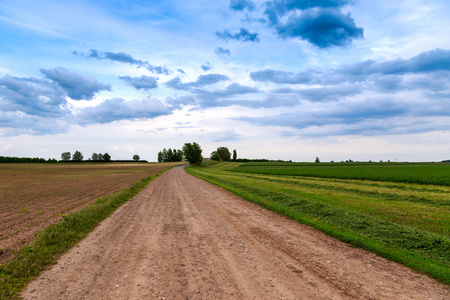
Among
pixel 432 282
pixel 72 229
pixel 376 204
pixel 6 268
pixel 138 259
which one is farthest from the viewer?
pixel 376 204

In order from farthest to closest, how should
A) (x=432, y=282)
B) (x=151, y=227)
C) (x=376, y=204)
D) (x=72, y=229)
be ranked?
(x=376, y=204), (x=151, y=227), (x=72, y=229), (x=432, y=282)

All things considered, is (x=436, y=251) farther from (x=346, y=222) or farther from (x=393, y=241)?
(x=346, y=222)

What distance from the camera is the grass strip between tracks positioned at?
20.8ft

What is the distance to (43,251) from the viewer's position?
8391 millimetres

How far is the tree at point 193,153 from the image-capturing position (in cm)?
13388

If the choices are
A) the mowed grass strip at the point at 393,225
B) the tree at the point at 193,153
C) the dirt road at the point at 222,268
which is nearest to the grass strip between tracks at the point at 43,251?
the dirt road at the point at 222,268

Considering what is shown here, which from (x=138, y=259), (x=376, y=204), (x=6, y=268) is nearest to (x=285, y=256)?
(x=138, y=259)

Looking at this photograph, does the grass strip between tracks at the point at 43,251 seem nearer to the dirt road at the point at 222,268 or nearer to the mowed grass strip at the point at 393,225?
the dirt road at the point at 222,268

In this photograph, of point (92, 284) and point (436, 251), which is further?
point (436, 251)

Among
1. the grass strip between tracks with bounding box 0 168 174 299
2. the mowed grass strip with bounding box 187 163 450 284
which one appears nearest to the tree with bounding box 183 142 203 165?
the mowed grass strip with bounding box 187 163 450 284

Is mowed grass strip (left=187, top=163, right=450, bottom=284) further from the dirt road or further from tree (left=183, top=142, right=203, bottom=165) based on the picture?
tree (left=183, top=142, right=203, bottom=165)

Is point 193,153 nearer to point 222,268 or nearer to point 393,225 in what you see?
point 393,225

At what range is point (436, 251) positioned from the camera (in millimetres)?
8609

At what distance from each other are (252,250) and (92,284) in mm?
4888
